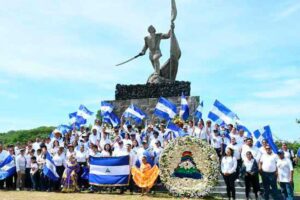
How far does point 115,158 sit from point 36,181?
3.32 meters

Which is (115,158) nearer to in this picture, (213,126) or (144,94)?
(213,126)

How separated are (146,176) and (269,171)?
3641mm

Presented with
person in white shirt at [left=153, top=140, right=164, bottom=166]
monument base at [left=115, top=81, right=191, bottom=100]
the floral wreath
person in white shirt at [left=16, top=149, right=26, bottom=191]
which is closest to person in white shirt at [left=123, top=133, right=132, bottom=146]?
person in white shirt at [left=153, top=140, right=164, bottom=166]

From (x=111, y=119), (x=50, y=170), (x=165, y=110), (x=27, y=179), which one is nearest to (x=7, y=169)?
(x=27, y=179)

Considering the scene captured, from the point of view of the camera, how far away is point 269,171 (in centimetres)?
1225

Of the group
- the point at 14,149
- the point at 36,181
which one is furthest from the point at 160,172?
the point at 14,149

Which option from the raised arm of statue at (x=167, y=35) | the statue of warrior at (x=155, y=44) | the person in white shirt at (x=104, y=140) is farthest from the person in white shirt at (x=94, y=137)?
the raised arm of statue at (x=167, y=35)

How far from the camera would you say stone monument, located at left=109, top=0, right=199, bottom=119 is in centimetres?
2125

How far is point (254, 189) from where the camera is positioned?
12.6 m

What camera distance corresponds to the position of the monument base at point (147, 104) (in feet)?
66.3

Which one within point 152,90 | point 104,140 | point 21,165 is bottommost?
point 21,165

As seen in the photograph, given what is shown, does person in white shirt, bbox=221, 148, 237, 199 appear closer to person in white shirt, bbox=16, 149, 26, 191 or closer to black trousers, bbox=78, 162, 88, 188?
black trousers, bbox=78, 162, 88, 188

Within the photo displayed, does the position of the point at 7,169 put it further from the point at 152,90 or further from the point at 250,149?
the point at 250,149

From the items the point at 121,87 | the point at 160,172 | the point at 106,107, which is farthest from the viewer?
the point at 121,87
